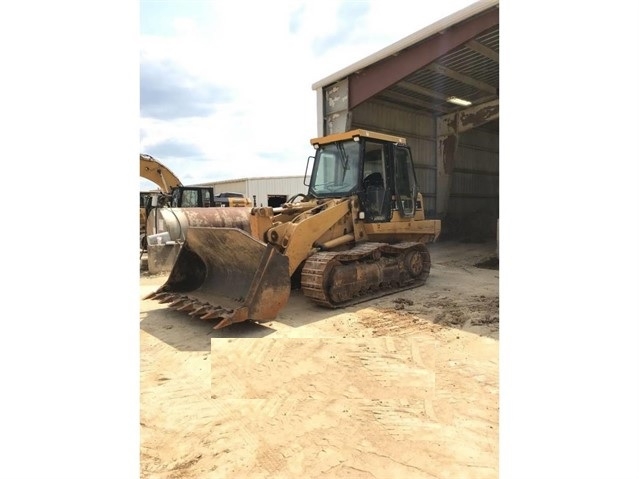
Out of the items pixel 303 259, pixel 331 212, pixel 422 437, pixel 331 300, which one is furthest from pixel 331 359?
pixel 331 212

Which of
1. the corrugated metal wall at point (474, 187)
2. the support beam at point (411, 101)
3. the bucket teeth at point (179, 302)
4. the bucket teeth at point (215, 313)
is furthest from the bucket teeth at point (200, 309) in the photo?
the corrugated metal wall at point (474, 187)

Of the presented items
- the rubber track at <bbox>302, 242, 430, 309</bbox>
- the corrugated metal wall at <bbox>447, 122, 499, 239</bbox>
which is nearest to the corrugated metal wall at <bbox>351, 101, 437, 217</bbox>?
the corrugated metal wall at <bbox>447, 122, 499, 239</bbox>

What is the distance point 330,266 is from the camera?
568 centimetres

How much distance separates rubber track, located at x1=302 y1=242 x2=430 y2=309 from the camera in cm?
557

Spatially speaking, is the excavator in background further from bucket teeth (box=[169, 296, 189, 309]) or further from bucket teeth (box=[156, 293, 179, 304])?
bucket teeth (box=[169, 296, 189, 309])

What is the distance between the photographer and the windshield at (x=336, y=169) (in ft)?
22.6

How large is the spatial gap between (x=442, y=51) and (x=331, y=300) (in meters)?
5.55

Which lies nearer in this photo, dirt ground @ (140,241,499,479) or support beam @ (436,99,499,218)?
dirt ground @ (140,241,499,479)

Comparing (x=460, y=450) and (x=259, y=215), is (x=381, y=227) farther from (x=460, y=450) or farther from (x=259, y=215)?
(x=460, y=450)

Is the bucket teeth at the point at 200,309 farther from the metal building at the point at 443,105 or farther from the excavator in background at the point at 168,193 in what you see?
the excavator in background at the point at 168,193

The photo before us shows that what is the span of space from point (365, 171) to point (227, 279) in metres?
2.95

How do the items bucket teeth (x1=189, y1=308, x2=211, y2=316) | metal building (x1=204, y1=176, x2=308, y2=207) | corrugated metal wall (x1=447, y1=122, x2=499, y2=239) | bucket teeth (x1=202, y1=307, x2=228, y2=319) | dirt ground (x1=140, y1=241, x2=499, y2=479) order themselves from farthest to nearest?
metal building (x1=204, y1=176, x2=308, y2=207) → corrugated metal wall (x1=447, y1=122, x2=499, y2=239) → bucket teeth (x1=189, y1=308, x2=211, y2=316) → bucket teeth (x1=202, y1=307, x2=228, y2=319) → dirt ground (x1=140, y1=241, x2=499, y2=479)

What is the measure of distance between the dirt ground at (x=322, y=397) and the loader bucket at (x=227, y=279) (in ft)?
0.77

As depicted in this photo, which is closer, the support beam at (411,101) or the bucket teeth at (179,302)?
the bucket teeth at (179,302)
